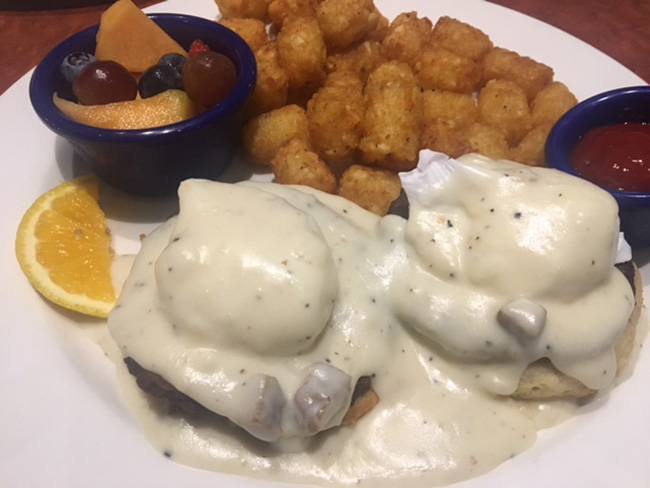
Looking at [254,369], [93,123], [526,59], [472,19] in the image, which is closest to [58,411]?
[254,369]

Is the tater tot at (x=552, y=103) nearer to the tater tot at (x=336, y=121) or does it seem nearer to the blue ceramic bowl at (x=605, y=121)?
the blue ceramic bowl at (x=605, y=121)

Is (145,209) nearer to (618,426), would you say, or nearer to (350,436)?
(350,436)

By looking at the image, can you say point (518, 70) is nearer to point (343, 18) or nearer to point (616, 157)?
point (616, 157)

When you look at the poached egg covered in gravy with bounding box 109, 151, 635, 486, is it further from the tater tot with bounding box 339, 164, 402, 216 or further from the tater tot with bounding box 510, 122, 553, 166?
the tater tot with bounding box 510, 122, 553, 166

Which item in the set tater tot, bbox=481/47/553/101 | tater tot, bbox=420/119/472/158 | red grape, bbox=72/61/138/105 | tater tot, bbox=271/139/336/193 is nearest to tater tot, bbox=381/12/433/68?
tater tot, bbox=481/47/553/101

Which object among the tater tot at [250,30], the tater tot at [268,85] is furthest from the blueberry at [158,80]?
the tater tot at [250,30]

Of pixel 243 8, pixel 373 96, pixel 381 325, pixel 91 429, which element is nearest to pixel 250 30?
pixel 243 8
